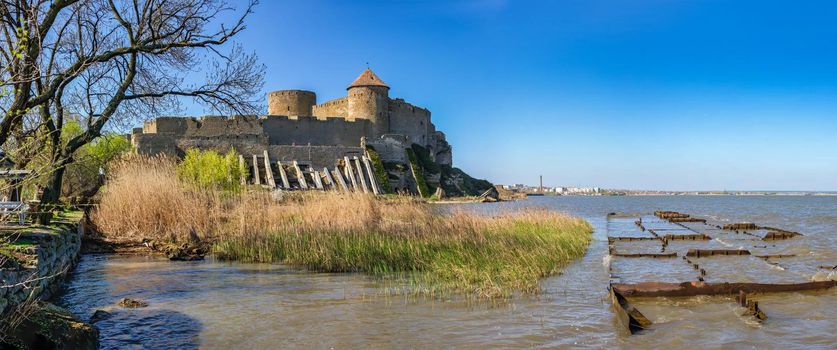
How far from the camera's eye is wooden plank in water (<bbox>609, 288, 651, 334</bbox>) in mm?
7152

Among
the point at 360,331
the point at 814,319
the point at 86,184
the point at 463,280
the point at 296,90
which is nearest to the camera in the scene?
the point at 360,331

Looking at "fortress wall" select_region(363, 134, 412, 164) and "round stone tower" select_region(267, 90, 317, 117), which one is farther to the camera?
"round stone tower" select_region(267, 90, 317, 117)

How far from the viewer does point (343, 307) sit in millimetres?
8438

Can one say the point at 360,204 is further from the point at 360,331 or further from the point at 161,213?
the point at 360,331

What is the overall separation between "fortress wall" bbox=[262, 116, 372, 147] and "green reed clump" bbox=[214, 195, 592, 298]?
3144 centimetres

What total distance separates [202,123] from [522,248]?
117ft

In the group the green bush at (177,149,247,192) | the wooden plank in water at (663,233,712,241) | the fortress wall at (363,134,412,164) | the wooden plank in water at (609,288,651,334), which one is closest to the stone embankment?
the wooden plank in water at (609,288,651,334)

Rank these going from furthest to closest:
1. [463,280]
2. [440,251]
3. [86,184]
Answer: [86,184]
[440,251]
[463,280]

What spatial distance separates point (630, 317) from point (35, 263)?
694cm

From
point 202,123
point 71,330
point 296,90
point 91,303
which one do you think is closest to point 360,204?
point 91,303

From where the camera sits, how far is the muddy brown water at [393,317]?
22.0 ft

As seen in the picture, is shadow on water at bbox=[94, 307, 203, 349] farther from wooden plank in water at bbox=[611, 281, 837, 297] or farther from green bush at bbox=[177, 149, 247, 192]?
green bush at bbox=[177, 149, 247, 192]

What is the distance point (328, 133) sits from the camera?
47656mm

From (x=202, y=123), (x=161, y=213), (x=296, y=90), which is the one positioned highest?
(x=296, y=90)
